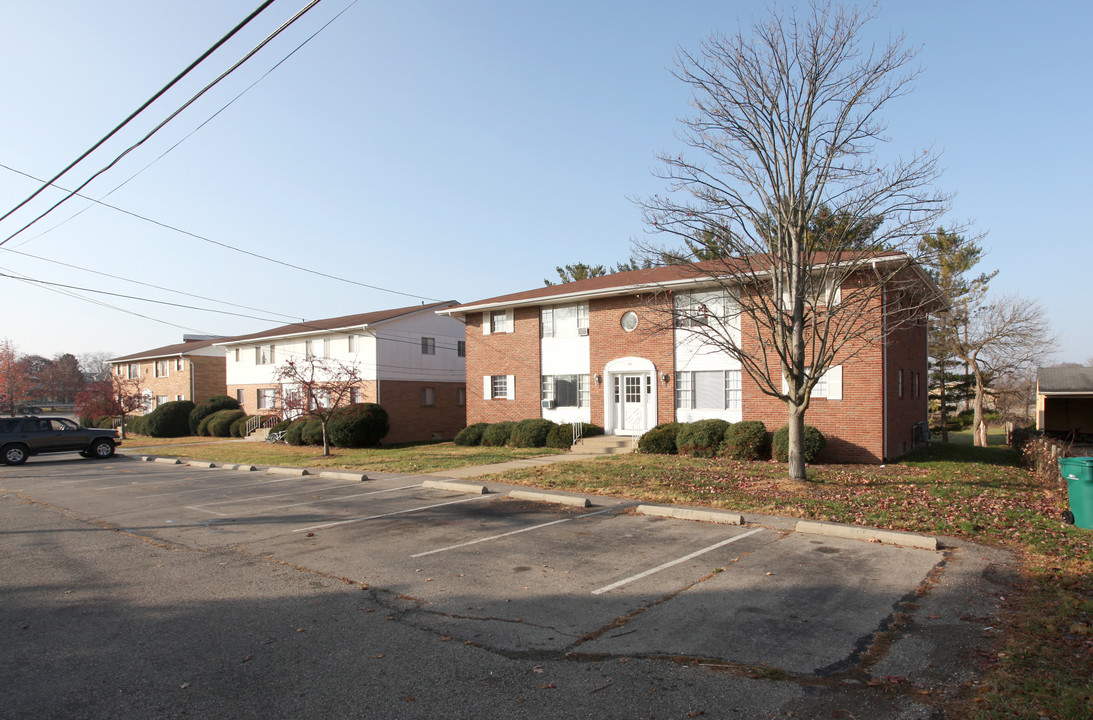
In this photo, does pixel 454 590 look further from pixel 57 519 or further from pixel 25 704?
pixel 57 519

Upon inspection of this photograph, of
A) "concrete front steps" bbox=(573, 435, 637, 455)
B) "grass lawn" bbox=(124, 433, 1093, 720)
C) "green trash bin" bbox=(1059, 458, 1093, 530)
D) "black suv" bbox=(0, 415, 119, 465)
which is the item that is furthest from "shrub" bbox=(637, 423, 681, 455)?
"black suv" bbox=(0, 415, 119, 465)

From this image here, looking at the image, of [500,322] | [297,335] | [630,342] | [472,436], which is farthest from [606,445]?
[297,335]

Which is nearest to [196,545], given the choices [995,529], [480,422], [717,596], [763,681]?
[717,596]

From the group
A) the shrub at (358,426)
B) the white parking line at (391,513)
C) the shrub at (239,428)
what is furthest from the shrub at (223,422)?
the white parking line at (391,513)

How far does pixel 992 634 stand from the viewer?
17.8ft

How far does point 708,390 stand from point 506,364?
29.5ft

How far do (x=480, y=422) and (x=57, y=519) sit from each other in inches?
656

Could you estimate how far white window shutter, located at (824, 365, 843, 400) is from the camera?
1892 cm

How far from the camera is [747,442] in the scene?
742 inches

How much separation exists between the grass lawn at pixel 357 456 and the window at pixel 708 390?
485 cm

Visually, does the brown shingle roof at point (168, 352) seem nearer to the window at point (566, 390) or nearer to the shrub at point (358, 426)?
the shrub at point (358, 426)

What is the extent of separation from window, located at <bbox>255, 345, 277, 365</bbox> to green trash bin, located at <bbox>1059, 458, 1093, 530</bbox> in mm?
36800

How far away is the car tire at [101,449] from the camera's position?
25719mm

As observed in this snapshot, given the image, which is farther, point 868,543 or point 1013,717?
point 868,543
